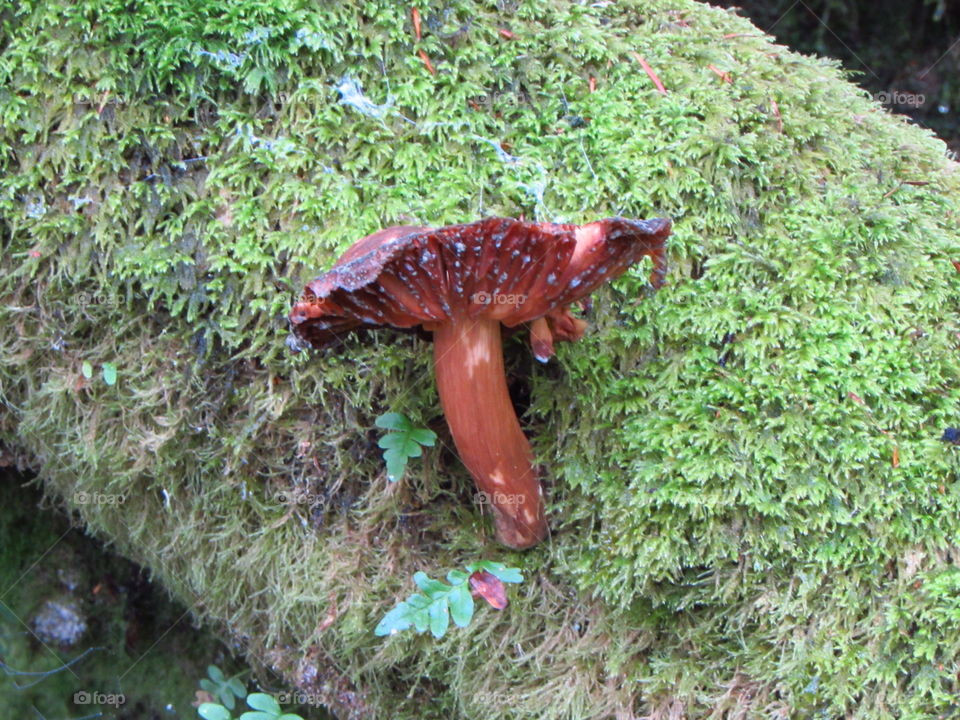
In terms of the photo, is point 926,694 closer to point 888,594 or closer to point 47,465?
point 888,594

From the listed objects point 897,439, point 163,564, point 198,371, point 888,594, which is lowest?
point 163,564

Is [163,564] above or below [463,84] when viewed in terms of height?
below

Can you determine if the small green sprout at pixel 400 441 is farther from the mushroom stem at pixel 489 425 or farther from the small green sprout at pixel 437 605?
the small green sprout at pixel 437 605

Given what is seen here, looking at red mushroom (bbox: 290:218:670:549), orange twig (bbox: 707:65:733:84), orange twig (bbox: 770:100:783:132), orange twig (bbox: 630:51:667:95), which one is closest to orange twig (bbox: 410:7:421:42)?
orange twig (bbox: 630:51:667:95)

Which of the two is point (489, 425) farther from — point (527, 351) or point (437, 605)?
point (437, 605)

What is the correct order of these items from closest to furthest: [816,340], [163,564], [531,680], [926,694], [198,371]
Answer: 1. [926,694]
2. [816,340]
3. [531,680]
4. [198,371]
5. [163,564]

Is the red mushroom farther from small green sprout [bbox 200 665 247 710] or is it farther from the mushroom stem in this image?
small green sprout [bbox 200 665 247 710]

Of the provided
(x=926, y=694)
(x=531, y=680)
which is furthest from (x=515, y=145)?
(x=926, y=694)
